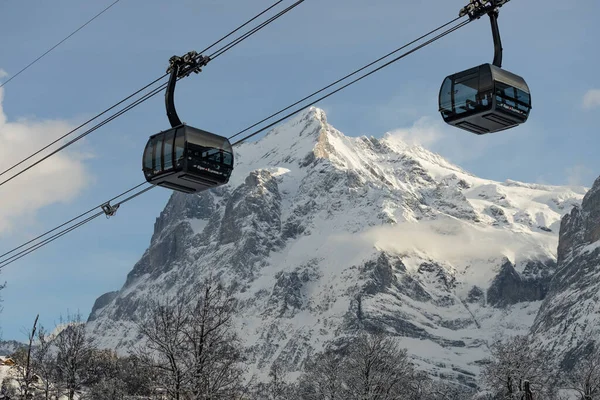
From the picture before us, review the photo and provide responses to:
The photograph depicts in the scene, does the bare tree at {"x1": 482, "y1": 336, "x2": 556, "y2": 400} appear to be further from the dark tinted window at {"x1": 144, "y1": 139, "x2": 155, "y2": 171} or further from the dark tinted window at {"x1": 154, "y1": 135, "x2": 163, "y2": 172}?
the dark tinted window at {"x1": 154, "y1": 135, "x2": 163, "y2": 172}

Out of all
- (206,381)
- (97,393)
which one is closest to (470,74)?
(206,381)

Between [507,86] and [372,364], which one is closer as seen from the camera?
[507,86]

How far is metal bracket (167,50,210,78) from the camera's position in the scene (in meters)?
26.6

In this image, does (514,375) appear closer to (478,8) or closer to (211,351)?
(211,351)

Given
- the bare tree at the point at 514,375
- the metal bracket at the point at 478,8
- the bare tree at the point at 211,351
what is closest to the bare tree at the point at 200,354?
the bare tree at the point at 211,351

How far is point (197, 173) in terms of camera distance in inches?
1081

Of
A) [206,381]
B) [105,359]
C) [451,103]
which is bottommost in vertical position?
[206,381]

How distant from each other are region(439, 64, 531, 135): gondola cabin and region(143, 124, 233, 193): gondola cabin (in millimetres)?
6547

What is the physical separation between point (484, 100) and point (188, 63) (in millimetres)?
8161

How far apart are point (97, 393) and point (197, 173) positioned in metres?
65.8

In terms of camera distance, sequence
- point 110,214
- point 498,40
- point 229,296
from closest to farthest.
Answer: point 498,40 < point 110,214 < point 229,296

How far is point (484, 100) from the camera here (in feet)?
83.4

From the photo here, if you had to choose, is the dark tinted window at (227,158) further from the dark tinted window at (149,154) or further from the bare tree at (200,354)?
the bare tree at (200,354)

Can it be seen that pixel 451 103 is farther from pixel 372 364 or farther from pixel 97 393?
pixel 97 393
